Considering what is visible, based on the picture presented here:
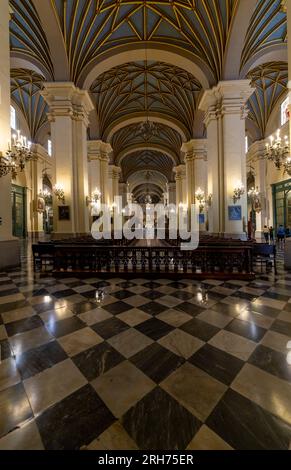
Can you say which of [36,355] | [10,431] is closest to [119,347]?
[36,355]

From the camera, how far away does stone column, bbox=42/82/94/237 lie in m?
9.12

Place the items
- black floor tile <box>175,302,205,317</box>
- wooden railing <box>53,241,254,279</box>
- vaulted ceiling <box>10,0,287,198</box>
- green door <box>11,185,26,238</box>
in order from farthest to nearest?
green door <box>11,185,26,238</box>, vaulted ceiling <box>10,0,287,198</box>, wooden railing <box>53,241,254,279</box>, black floor tile <box>175,302,205,317</box>

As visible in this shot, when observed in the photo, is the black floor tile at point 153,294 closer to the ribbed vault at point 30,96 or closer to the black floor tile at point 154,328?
the black floor tile at point 154,328

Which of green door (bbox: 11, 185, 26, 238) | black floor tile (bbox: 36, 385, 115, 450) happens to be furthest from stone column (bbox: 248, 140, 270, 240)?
green door (bbox: 11, 185, 26, 238)

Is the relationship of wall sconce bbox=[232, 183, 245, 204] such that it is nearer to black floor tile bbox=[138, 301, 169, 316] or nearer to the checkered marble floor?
the checkered marble floor

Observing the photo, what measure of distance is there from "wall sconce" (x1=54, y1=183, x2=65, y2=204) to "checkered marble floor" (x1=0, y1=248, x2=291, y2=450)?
21.0 ft

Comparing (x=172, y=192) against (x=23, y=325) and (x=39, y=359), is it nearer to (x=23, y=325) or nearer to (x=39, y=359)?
(x=23, y=325)

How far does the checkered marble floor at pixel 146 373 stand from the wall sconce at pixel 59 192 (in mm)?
6393

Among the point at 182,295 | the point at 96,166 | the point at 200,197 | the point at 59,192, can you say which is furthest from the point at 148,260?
the point at 96,166

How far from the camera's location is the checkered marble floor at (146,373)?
1360mm

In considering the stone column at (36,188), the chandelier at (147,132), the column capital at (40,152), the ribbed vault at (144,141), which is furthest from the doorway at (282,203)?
the stone column at (36,188)

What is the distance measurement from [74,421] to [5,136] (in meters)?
6.73

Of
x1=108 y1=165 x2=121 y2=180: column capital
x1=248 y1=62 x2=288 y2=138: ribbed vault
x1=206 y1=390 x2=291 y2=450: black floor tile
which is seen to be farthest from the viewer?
x1=108 y1=165 x2=121 y2=180: column capital

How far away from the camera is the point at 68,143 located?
9.22m
